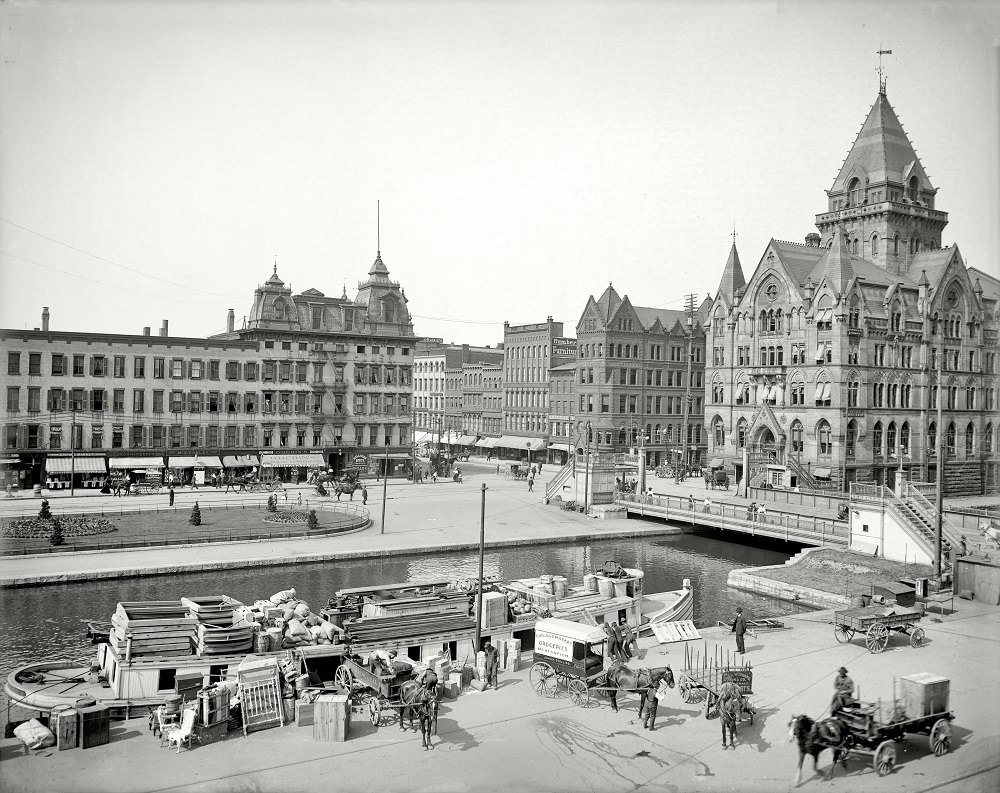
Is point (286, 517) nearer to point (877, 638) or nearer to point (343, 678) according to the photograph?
point (343, 678)

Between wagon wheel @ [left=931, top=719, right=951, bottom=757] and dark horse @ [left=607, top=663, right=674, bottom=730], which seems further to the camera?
dark horse @ [left=607, top=663, right=674, bottom=730]

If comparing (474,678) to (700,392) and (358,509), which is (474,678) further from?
(700,392)

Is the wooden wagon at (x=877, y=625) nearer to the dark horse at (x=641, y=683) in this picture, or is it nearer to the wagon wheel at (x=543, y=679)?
the dark horse at (x=641, y=683)

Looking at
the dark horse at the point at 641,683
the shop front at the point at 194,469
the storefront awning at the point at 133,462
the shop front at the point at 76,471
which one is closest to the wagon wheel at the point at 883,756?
the dark horse at the point at 641,683

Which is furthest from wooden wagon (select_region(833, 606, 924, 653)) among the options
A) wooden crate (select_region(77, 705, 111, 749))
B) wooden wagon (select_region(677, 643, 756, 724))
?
wooden crate (select_region(77, 705, 111, 749))

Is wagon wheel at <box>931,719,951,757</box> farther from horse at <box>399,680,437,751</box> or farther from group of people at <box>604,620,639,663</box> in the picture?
horse at <box>399,680,437,751</box>

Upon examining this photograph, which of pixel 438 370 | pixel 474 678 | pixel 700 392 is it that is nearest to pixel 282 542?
pixel 474 678
